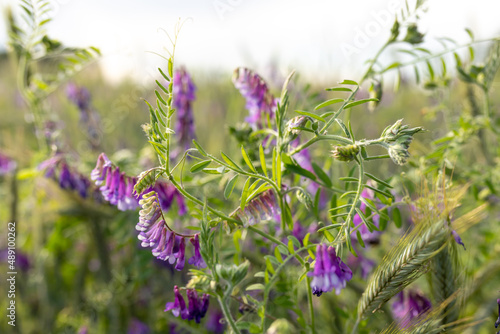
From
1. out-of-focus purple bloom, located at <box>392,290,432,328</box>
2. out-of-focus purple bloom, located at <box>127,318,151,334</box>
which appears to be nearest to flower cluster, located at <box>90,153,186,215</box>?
out-of-focus purple bloom, located at <box>392,290,432,328</box>

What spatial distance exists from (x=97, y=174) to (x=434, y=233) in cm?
76

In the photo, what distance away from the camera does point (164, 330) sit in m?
2.04

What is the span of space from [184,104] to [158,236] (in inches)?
39.2

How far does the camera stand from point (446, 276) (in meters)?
0.96

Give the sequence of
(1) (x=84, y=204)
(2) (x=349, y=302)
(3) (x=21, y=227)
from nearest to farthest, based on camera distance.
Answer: (1) (x=84, y=204) < (2) (x=349, y=302) < (3) (x=21, y=227)

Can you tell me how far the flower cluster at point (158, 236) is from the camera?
2.82 feet

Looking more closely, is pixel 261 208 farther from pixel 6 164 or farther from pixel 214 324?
pixel 6 164

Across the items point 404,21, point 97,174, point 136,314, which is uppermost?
point 404,21

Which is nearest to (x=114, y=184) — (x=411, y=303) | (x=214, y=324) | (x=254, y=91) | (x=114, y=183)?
(x=114, y=183)

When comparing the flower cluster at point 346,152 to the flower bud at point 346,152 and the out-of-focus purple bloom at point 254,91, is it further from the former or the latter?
the out-of-focus purple bloom at point 254,91

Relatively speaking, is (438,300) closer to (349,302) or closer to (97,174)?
(97,174)

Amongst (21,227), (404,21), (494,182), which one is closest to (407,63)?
(404,21)

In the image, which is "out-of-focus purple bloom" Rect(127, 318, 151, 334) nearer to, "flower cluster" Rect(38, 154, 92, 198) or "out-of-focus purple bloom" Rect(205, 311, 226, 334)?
"out-of-focus purple bloom" Rect(205, 311, 226, 334)

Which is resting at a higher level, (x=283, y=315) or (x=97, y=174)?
(x=97, y=174)
